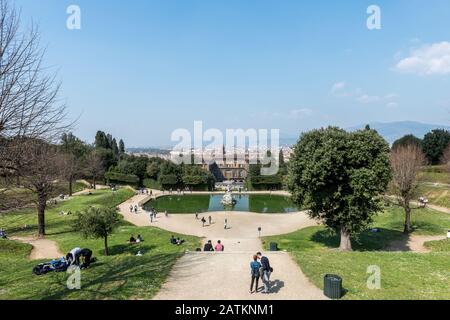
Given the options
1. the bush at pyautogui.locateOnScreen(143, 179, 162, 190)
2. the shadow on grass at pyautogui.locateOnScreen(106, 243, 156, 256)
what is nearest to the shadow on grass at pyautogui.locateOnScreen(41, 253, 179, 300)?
the shadow on grass at pyautogui.locateOnScreen(106, 243, 156, 256)

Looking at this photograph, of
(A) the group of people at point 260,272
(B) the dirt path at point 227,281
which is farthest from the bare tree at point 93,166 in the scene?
(A) the group of people at point 260,272

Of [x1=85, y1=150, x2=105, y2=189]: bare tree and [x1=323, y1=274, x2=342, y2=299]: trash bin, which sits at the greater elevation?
[x1=85, y1=150, x2=105, y2=189]: bare tree

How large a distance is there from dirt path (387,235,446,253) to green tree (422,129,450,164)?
56.4 m

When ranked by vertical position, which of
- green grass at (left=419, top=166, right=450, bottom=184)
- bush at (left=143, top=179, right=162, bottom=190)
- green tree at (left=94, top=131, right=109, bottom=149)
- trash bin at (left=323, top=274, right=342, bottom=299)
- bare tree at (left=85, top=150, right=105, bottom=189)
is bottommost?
bush at (left=143, top=179, right=162, bottom=190)

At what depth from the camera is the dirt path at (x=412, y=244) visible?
3048 centimetres

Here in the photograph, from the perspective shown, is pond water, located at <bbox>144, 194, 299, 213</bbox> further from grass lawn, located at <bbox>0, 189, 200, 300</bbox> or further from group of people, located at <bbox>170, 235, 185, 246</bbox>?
grass lawn, located at <bbox>0, 189, 200, 300</bbox>

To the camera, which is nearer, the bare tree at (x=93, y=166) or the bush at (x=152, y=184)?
the bare tree at (x=93, y=166)

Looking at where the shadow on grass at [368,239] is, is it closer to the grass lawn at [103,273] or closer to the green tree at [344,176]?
the green tree at [344,176]

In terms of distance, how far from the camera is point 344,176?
27.0m

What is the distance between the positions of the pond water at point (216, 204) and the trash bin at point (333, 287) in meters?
43.5

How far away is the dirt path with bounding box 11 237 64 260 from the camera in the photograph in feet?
97.0
